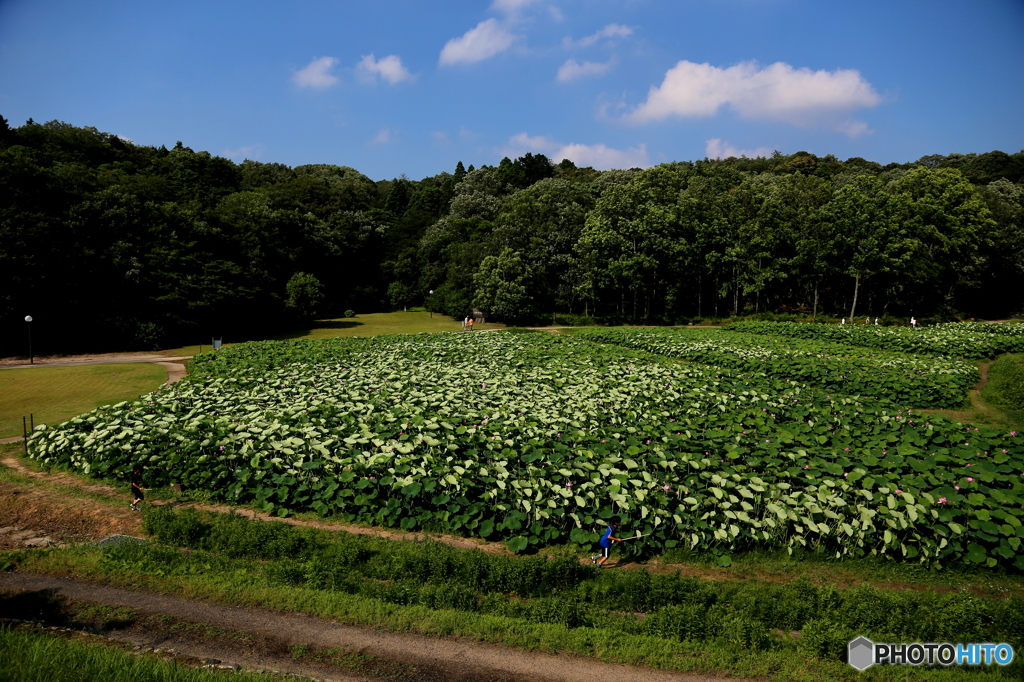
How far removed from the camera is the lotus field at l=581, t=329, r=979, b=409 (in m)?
24.2

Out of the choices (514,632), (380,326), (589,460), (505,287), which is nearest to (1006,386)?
(589,460)

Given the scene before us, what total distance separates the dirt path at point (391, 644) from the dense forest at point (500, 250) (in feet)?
129

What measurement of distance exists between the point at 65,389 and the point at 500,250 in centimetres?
3932

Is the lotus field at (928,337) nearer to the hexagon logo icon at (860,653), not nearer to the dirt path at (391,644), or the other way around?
the hexagon logo icon at (860,653)

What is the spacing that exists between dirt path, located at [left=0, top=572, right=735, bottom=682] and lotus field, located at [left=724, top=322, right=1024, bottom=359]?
112 feet

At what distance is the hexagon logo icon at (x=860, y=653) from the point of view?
8.18 metres

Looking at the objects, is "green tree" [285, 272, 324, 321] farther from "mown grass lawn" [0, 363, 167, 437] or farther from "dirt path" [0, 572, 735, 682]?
"dirt path" [0, 572, 735, 682]

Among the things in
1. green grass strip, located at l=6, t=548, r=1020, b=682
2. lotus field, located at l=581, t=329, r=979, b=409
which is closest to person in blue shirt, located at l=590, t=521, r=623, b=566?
green grass strip, located at l=6, t=548, r=1020, b=682

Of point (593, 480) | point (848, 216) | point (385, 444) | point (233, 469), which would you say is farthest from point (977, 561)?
point (848, 216)

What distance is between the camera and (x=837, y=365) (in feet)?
88.7

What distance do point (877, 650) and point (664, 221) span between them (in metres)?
51.9

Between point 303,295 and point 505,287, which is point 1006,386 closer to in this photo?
point 505,287

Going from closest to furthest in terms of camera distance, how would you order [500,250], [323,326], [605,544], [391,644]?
[391,644] < [605,544] < [323,326] < [500,250]

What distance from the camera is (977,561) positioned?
10.9 meters
